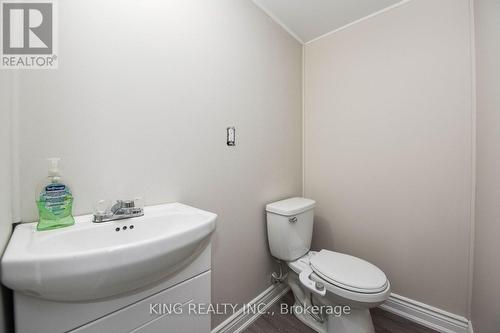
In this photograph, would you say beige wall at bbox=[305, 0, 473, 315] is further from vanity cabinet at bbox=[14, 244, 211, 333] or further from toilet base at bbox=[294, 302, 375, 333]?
vanity cabinet at bbox=[14, 244, 211, 333]

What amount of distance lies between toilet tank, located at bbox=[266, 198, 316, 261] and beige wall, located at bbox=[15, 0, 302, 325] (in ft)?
0.28

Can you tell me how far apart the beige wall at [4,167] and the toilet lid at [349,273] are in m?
1.18

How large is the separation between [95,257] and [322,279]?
1.06m

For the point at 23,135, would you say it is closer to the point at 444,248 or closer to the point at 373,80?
the point at 373,80

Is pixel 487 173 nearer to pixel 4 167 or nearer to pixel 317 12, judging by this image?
pixel 317 12

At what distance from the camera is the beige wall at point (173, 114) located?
26.0 inches

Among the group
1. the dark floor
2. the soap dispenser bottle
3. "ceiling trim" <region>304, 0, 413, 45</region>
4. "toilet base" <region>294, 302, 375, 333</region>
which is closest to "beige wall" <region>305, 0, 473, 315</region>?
"ceiling trim" <region>304, 0, 413, 45</region>

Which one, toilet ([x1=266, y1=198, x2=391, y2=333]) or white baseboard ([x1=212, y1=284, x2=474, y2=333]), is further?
white baseboard ([x1=212, y1=284, x2=474, y2=333])

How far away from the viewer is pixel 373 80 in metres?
1.40

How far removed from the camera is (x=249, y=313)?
125 centimetres

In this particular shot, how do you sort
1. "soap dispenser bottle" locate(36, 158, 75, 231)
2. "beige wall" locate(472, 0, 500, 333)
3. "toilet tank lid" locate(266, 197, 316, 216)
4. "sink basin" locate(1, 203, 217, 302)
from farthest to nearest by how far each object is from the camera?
"toilet tank lid" locate(266, 197, 316, 216) → "beige wall" locate(472, 0, 500, 333) → "soap dispenser bottle" locate(36, 158, 75, 231) → "sink basin" locate(1, 203, 217, 302)

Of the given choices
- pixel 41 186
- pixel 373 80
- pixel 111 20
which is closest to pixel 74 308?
pixel 41 186

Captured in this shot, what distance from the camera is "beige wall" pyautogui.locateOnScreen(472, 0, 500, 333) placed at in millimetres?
858

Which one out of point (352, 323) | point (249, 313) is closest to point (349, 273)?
point (352, 323)
